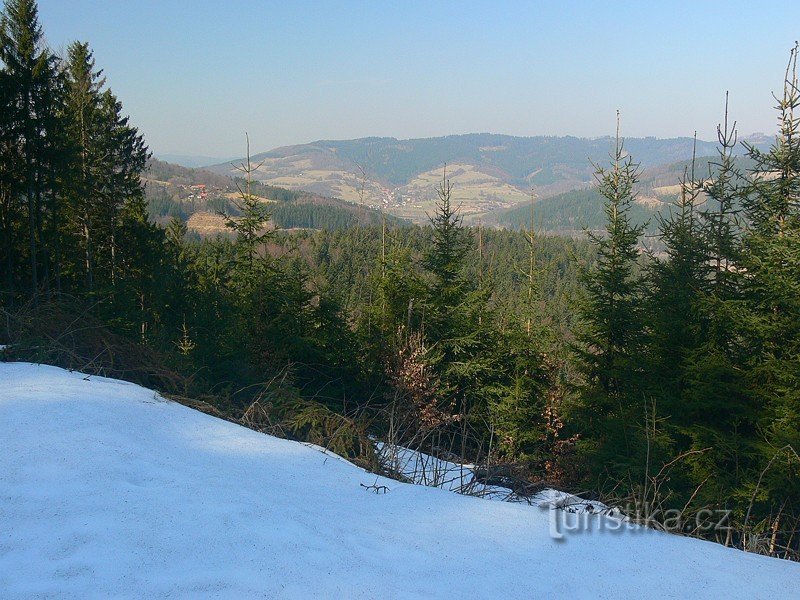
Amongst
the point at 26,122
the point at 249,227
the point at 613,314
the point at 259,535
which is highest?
the point at 26,122

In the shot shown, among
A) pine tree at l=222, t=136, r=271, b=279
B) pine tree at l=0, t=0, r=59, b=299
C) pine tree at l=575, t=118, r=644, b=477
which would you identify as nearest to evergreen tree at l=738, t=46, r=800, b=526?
pine tree at l=575, t=118, r=644, b=477

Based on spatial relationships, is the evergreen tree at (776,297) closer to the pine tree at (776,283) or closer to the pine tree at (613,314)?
the pine tree at (776,283)

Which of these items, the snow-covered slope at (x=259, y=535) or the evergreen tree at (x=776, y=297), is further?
the evergreen tree at (x=776, y=297)

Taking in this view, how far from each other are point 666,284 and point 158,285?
59.3 feet

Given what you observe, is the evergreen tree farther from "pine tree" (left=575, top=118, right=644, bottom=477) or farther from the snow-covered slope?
the snow-covered slope

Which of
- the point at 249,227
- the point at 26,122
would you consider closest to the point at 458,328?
the point at 249,227

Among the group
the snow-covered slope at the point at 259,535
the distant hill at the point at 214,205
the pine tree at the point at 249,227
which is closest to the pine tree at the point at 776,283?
the snow-covered slope at the point at 259,535

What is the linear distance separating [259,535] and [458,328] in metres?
14.0

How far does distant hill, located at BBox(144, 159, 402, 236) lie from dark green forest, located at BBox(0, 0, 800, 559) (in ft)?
245

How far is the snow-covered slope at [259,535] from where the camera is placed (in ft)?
7.59

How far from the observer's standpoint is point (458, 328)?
53.8 feet

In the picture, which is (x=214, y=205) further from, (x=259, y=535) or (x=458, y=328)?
(x=259, y=535)

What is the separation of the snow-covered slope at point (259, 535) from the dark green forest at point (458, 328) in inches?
46.1

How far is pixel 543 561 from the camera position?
113 inches
